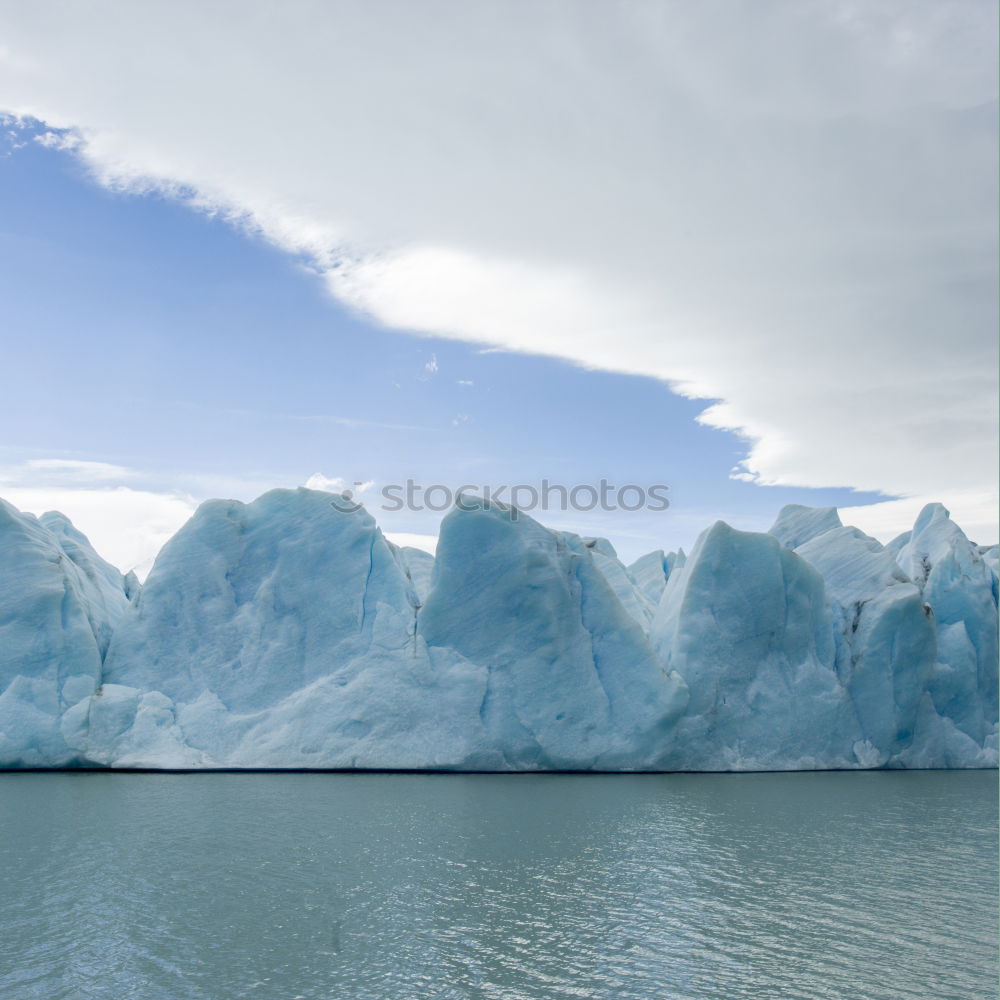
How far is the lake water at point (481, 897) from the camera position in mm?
6644

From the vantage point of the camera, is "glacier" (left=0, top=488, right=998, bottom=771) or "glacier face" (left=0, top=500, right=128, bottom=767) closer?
"glacier face" (left=0, top=500, right=128, bottom=767)

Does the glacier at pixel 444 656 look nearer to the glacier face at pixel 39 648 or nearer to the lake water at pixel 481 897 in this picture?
the glacier face at pixel 39 648

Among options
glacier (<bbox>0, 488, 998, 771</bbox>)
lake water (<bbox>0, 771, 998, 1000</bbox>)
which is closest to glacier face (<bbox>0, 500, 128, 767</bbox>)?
glacier (<bbox>0, 488, 998, 771</bbox>)

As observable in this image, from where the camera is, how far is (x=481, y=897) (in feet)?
28.1

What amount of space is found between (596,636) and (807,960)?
1219 centimetres

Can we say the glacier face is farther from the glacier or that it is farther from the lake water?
the lake water

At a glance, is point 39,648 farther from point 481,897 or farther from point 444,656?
point 481,897

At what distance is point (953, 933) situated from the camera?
7.97m

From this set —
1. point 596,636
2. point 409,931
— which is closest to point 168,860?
point 409,931

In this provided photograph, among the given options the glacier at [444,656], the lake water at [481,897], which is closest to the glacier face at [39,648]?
the glacier at [444,656]

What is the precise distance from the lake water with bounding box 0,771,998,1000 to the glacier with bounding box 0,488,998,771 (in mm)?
3051

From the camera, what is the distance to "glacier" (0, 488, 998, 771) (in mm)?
17312

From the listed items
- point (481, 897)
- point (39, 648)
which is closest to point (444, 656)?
point (39, 648)

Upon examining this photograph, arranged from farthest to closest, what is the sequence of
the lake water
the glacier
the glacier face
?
the glacier → the glacier face → the lake water
